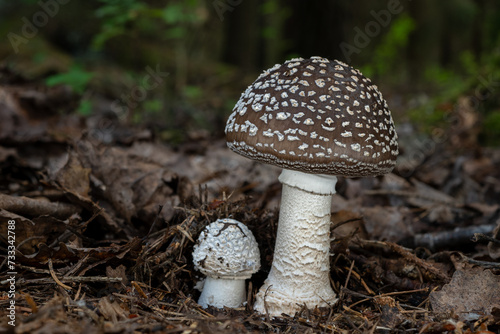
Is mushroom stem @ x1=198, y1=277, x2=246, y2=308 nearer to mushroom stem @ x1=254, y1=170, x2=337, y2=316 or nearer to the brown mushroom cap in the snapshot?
mushroom stem @ x1=254, y1=170, x2=337, y2=316

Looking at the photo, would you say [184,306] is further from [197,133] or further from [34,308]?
[197,133]

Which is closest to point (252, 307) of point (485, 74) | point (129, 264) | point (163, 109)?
point (129, 264)

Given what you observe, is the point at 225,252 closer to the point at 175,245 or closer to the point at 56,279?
the point at 175,245

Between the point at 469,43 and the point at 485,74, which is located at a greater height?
the point at 469,43

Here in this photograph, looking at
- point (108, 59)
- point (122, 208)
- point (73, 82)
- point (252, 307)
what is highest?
point (108, 59)

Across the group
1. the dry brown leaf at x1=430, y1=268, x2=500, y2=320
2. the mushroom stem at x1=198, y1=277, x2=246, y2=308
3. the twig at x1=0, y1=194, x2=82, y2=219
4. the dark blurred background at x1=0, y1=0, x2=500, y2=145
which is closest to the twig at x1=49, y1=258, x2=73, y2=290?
the twig at x1=0, y1=194, x2=82, y2=219

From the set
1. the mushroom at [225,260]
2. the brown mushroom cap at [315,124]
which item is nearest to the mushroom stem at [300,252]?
the mushroom at [225,260]

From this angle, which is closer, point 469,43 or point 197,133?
point 197,133

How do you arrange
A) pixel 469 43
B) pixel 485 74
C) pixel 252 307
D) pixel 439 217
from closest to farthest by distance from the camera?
pixel 252 307 → pixel 439 217 → pixel 485 74 → pixel 469 43
